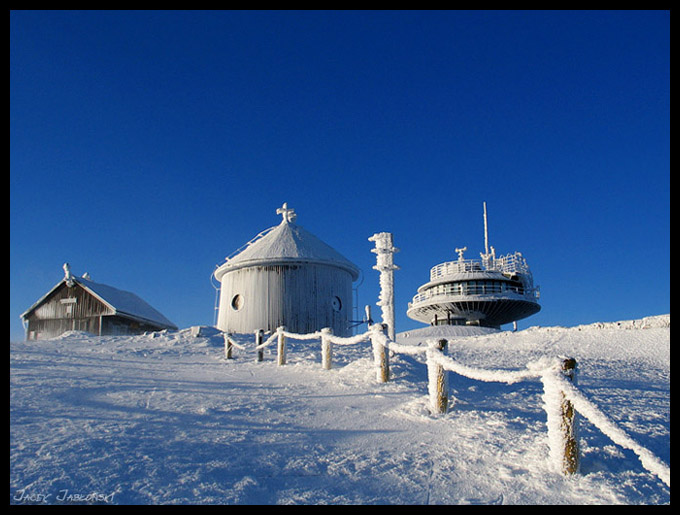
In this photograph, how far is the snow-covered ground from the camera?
13.7 ft

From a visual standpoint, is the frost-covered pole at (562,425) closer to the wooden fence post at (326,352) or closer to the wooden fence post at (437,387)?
the wooden fence post at (437,387)

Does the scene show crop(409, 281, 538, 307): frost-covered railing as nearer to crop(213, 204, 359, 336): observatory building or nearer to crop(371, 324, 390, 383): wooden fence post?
crop(213, 204, 359, 336): observatory building

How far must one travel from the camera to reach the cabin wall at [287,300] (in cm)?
2197

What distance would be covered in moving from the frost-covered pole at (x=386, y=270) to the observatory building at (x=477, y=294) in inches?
941

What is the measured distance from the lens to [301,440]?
18.5 feet

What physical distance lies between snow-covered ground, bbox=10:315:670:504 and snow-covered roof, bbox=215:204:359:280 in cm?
1110

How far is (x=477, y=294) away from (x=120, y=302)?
2792 centimetres

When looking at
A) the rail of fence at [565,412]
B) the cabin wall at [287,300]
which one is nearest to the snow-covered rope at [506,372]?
the rail of fence at [565,412]

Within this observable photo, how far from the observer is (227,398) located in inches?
310

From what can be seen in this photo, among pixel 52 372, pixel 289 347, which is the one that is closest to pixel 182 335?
pixel 289 347

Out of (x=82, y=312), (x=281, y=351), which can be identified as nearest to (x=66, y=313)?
(x=82, y=312)
